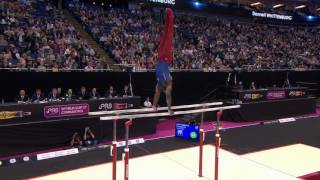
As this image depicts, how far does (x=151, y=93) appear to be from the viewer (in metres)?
12.7

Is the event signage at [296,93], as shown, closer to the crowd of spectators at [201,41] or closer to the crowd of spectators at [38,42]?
the crowd of spectators at [201,41]

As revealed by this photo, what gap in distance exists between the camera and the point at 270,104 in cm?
1456

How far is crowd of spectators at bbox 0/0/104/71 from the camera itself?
1145 centimetres

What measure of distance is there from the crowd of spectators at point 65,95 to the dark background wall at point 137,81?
0.55 ft

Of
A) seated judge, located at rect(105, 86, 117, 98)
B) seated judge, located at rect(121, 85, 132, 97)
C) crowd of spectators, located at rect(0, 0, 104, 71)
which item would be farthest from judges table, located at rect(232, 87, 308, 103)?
crowd of spectators, located at rect(0, 0, 104, 71)

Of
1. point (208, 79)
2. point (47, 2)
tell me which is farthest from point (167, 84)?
point (47, 2)

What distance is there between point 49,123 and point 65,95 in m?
1.36

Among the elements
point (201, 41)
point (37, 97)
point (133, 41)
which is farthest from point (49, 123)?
point (201, 41)

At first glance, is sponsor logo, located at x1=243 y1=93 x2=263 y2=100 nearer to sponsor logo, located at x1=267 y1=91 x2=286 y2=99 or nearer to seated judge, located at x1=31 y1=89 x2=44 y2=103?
sponsor logo, located at x1=267 y1=91 x2=286 y2=99

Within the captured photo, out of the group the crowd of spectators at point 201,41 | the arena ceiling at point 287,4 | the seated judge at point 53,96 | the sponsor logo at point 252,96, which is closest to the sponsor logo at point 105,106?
the seated judge at point 53,96

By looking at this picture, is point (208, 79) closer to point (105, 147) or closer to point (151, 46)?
point (151, 46)

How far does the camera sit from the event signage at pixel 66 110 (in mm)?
9039

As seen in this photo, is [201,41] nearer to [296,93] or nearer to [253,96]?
[296,93]

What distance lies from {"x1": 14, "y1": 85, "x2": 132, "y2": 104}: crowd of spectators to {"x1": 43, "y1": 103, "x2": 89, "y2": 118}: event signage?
0.79ft
